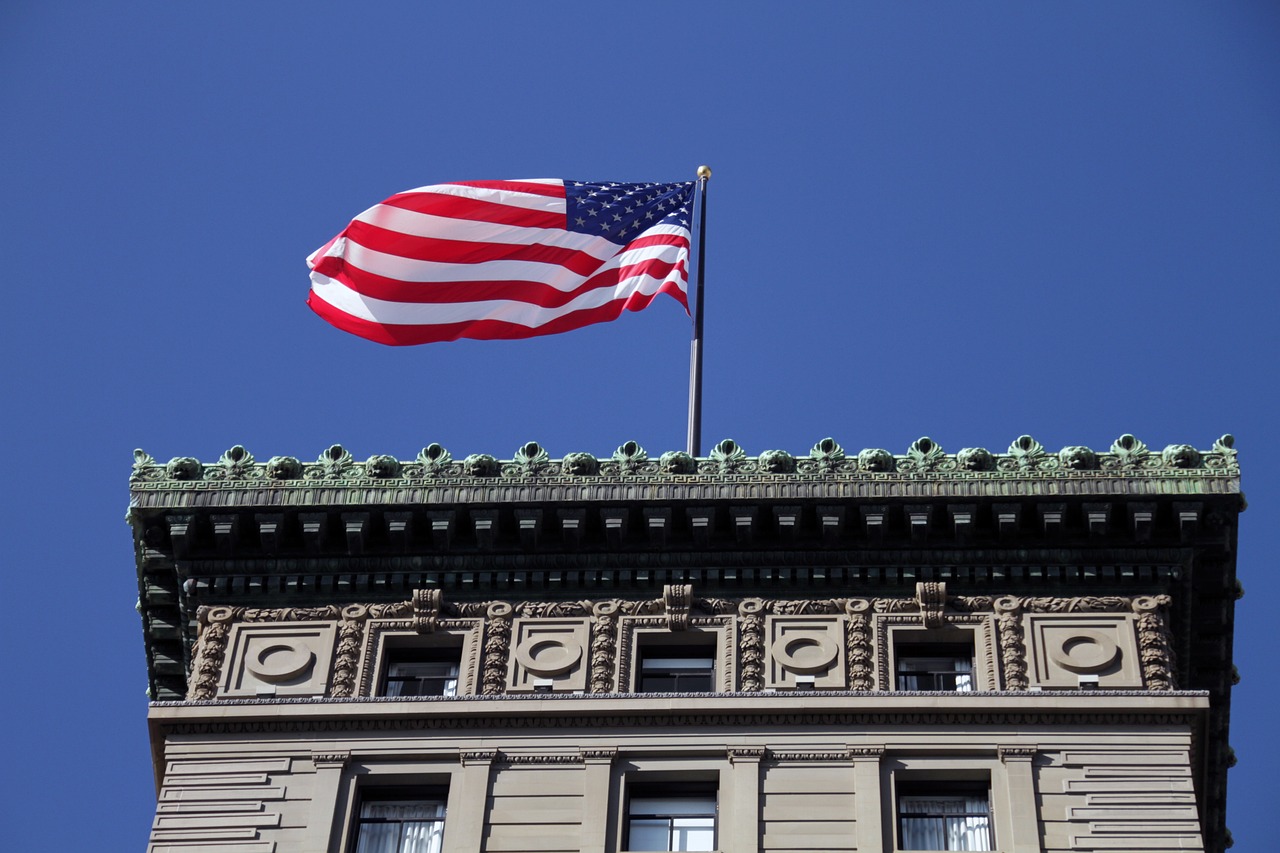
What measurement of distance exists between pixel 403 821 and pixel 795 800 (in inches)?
252

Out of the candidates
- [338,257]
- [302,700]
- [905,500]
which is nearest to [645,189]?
[338,257]

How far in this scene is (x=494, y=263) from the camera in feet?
189

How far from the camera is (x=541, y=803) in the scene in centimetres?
4803

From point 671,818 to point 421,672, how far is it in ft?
18.4

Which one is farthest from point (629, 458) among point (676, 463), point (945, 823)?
point (945, 823)

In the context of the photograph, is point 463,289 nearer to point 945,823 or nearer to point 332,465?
→ point 332,465

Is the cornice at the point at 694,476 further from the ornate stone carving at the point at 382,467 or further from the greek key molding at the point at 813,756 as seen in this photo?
the greek key molding at the point at 813,756

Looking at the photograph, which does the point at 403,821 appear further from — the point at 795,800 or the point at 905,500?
the point at 905,500

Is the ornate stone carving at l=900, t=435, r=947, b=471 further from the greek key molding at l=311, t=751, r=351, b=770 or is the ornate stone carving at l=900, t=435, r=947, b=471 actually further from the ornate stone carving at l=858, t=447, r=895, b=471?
the greek key molding at l=311, t=751, r=351, b=770

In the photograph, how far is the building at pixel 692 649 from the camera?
4794 cm

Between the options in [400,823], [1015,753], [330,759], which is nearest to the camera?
[1015,753]

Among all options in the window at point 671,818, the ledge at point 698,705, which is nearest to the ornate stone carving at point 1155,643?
the ledge at point 698,705

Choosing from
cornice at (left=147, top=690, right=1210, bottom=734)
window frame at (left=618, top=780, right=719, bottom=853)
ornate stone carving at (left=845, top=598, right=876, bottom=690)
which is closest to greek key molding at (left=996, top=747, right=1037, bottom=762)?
cornice at (left=147, top=690, right=1210, bottom=734)

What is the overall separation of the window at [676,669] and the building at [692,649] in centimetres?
7
